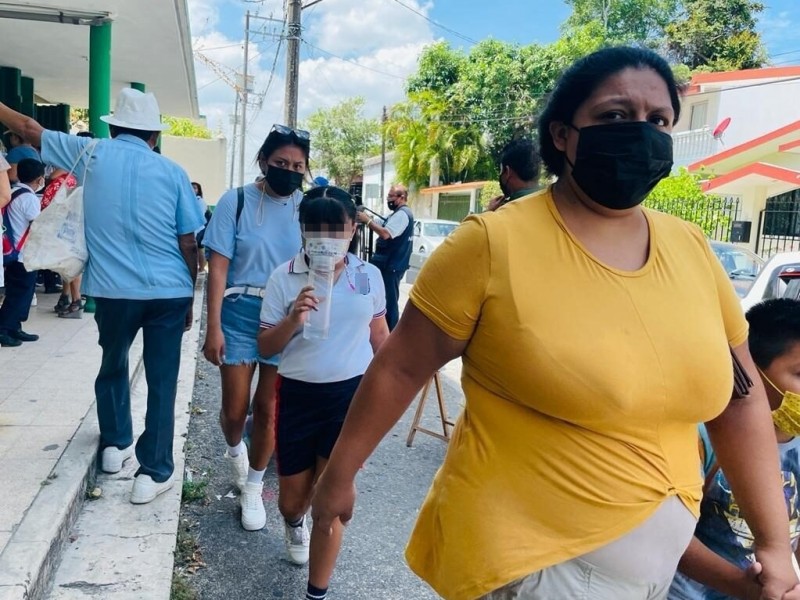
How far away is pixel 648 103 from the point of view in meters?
1.51

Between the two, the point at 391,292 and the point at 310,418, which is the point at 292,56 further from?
the point at 310,418

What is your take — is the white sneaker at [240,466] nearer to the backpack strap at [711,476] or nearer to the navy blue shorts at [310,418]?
the navy blue shorts at [310,418]

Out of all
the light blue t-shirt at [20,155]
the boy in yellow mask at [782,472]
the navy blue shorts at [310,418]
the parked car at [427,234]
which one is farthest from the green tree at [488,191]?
the boy in yellow mask at [782,472]

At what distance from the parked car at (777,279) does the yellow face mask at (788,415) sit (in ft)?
10.4

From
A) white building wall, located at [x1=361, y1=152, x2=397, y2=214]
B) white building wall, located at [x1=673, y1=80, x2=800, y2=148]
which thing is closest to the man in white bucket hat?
white building wall, located at [x1=673, y1=80, x2=800, y2=148]

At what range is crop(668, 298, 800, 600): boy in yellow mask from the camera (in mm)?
1783

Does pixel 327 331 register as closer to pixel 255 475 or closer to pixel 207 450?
pixel 255 475

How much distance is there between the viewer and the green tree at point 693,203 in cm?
1577

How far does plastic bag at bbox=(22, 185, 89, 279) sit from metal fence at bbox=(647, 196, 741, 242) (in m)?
14.7

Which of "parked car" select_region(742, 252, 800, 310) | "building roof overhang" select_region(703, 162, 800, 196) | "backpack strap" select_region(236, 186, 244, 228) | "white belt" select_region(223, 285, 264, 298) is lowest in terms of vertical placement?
"white belt" select_region(223, 285, 264, 298)

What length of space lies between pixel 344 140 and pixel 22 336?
5704 centimetres

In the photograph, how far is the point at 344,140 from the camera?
2408 inches

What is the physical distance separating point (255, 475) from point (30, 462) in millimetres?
1097

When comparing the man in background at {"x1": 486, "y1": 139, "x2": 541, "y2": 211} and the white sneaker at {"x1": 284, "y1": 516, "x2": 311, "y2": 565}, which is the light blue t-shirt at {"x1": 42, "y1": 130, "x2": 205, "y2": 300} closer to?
the white sneaker at {"x1": 284, "y1": 516, "x2": 311, "y2": 565}
